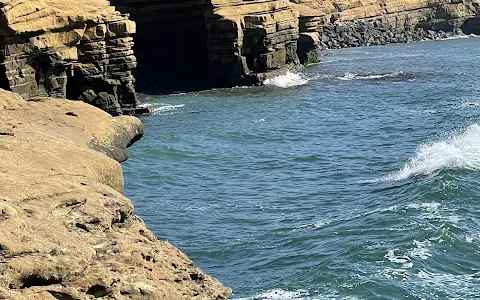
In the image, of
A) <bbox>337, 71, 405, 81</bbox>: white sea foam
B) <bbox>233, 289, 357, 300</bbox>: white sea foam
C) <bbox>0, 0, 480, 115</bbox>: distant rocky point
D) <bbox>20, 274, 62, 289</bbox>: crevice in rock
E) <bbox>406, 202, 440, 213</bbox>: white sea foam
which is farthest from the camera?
<bbox>337, 71, 405, 81</bbox>: white sea foam

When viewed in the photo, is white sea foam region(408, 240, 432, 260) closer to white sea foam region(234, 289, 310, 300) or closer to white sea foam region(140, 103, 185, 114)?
white sea foam region(234, 289, 310, 300)

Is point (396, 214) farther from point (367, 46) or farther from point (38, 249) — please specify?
point (367, 46)

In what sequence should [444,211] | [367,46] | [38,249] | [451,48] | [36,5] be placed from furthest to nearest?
[367,46] < [451,48] < [36,5] < [444,211] < [38,249]

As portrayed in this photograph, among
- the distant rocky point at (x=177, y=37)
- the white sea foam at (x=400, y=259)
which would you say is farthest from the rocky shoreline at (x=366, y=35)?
the white sea foam at (x=400, y=259)

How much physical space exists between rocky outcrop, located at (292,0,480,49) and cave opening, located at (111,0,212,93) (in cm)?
2686

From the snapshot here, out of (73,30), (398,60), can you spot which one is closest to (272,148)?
(73,30)

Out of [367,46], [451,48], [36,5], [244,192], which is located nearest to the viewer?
[244,192]

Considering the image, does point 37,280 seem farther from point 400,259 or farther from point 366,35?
point 366,35

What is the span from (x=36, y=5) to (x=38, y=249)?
28.8 m

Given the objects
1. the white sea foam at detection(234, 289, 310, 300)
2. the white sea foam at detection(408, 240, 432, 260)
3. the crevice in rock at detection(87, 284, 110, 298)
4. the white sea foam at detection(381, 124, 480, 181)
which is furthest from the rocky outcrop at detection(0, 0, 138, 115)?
the crevice in rock at detection(87, 284, 110, 298)

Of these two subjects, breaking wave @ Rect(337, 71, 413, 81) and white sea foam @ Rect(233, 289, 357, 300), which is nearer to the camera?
white sea foam @ Rect(233, 289, 357, 300)

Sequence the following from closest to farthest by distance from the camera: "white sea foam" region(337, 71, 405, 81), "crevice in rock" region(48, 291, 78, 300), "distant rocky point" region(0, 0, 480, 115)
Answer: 1. "crevice in rock" region(48, 291, 78, 300)
2. "distant rocky point" region(0, 0, 480, 115)
3. "white sea foam" region(337, 71, 405, 81)

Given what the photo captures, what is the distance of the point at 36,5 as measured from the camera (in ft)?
118

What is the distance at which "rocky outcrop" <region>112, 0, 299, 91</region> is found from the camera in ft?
176
